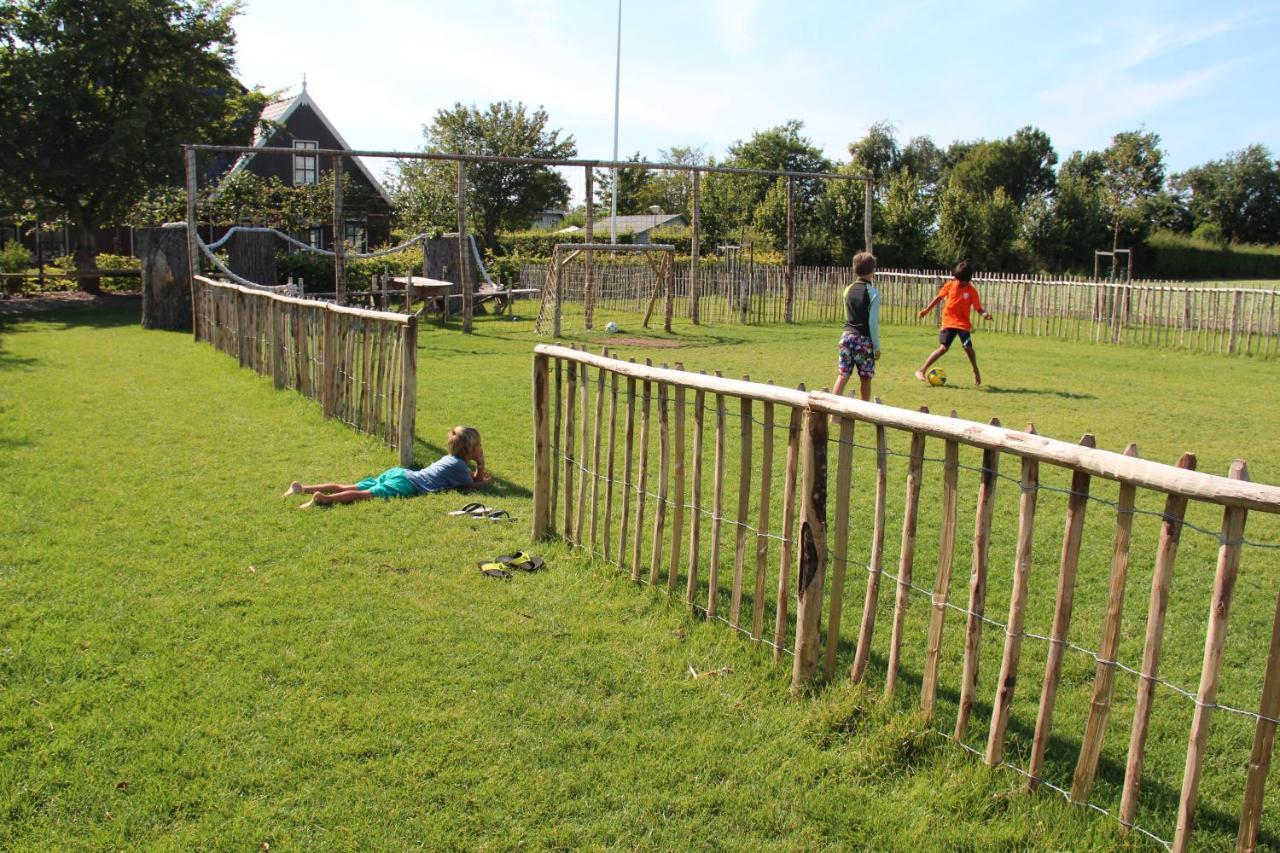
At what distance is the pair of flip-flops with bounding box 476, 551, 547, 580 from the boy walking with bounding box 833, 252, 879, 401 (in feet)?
17.6

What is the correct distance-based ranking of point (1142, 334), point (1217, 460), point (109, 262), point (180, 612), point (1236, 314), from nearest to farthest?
1. point (180, 612)
2. point (1217, 460)
3. point (1236, 314)
4. point (1142, 334)
5. point (109, 262)

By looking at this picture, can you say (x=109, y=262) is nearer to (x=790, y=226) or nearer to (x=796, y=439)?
(x=790, y=226)

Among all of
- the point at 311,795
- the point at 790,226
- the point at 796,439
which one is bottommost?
the point at 311,795

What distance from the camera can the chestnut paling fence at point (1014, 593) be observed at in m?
3.03

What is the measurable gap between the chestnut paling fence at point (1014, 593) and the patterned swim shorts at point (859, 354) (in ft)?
12.1

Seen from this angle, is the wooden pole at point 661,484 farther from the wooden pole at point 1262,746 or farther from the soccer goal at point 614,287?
the soccer goal at point 614,287

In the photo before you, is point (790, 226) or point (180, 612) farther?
point (790, 226)

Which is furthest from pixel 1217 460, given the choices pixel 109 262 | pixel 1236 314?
pixel 109 262

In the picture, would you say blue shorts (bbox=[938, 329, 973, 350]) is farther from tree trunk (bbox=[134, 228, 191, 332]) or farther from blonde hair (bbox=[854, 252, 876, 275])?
tree trunk (bbox=[134, 228, 191, 332])

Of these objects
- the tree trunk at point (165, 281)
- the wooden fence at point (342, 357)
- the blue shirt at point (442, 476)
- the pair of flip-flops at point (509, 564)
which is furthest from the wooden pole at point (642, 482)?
the tree trunk at point (165, 281)

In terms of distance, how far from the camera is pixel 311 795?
3408 millimetres

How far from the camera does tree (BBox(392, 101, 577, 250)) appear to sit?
45531 mm

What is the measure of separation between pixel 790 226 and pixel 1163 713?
21213 millimetres

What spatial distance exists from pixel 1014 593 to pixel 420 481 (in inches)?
188
